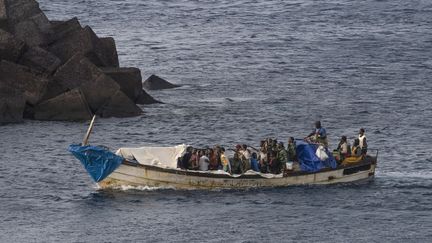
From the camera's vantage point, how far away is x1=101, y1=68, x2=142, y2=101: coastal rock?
7456 cm

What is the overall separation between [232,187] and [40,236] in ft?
31.6

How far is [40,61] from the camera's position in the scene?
72562 millimetres

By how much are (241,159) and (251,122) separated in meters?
16.4

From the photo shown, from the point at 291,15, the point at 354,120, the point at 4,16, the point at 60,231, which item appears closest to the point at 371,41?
the point at 291,15

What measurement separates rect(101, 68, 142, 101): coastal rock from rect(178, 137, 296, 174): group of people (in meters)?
18.1

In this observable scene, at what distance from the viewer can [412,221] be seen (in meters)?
53.5

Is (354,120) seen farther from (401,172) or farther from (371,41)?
(371,41)

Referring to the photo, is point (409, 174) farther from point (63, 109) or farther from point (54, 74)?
point (54, 74)

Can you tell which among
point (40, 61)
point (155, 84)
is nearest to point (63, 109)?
point (40, 61)

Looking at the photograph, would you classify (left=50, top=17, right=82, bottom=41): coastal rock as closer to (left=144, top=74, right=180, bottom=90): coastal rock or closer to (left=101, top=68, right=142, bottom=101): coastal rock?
(left=101, top=68, right=142, bottom=101): coastal rock

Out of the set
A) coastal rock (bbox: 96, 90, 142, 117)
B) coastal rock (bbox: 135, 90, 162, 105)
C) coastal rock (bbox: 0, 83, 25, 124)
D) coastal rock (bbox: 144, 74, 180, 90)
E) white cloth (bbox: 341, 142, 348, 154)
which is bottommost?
coastal rock (bbox: 144, 74, 180, 90)

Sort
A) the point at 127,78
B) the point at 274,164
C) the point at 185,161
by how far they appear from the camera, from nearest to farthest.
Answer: the point at 185,161, the point at 274,164, the point at 127,78

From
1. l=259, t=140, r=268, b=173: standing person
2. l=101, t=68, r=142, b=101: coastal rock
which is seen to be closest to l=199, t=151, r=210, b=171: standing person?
l=259, t=140, r=268, b=173: standing person

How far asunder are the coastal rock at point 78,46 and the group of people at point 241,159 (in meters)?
19.9
